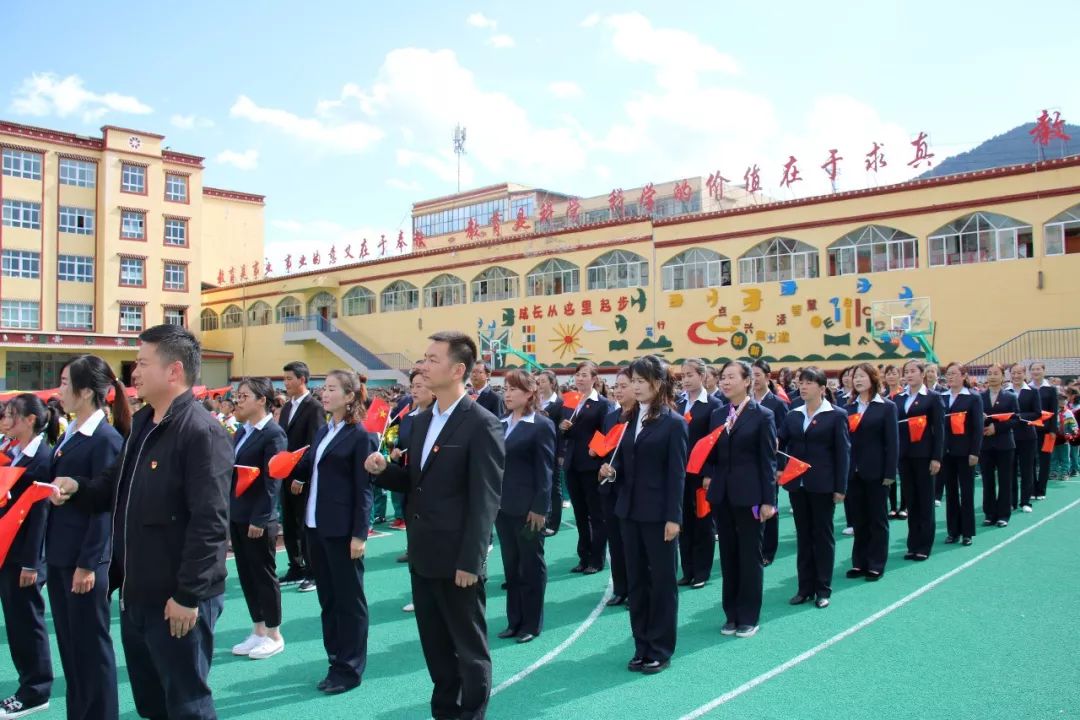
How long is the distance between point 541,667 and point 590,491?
2.78m

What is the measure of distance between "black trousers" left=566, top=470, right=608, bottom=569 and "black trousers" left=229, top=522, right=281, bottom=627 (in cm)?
320

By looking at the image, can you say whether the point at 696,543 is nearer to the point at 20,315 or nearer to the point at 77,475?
the point at 77,475

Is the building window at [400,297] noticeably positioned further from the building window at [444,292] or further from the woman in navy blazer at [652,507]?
the woman in navy blazer at [652,507]

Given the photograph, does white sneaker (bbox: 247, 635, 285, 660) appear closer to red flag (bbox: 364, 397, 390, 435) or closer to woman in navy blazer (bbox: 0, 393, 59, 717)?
woman in navy blazer (bbox: 0, 393, 59, 717)

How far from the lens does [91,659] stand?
376 cm

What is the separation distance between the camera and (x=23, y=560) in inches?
172

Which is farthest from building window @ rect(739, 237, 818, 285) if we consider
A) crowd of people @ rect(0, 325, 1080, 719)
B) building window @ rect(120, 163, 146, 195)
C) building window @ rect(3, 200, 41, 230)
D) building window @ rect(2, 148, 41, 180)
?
building window @ rect(2, 148, 41, 180)

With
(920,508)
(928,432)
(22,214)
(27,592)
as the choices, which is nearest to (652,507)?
(27,592)

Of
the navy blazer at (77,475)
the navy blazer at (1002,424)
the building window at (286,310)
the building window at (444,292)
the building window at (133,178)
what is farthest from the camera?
the building window at (286,310)

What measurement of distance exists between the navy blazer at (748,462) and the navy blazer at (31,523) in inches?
170

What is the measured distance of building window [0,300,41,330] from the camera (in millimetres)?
36188

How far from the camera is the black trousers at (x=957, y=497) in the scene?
8.40m

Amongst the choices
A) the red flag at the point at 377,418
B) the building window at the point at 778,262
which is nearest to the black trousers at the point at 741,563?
the red flag at the point at 377,418

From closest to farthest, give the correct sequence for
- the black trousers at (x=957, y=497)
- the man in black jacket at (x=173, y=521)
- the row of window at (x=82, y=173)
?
the man in black jacket at (x=173, y=521), the black trousers at (x=957, y=497), the row of window at (x=82, y=173)
